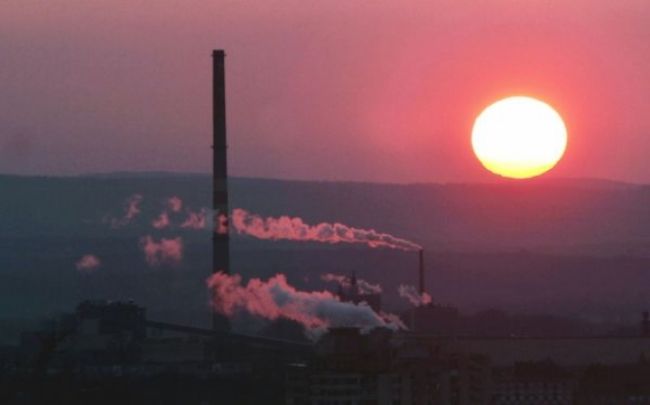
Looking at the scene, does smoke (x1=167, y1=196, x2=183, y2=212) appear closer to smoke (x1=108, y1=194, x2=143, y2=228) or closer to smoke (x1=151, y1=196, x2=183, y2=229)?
smoke (x1=151, y1=196, x2=183, y2=229)

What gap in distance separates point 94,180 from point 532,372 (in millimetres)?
57047

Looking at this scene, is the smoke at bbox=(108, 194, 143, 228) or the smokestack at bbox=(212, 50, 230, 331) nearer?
the smokestack at bbox=(212, 50, 230, 331)

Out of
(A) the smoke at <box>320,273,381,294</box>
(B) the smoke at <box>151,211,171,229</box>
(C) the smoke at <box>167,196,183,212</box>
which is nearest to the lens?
(A) the smoke at <box>320,273,381,294</box>

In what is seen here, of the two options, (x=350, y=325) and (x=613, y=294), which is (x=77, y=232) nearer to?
(x=613, y=294)

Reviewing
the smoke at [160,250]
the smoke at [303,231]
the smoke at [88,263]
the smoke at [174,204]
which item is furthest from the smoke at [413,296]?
the smoke at [88,263]

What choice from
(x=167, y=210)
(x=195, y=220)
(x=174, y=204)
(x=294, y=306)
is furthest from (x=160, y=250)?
(x=294, y=306)

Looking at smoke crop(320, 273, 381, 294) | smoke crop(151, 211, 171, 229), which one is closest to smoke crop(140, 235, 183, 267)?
smoke crop(151, 211, 171, 229)

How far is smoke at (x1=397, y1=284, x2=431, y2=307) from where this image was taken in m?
66.7

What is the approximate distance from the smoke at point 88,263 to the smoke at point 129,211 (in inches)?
67.3

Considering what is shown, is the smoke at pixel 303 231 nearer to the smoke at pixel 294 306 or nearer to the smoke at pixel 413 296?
the smoke at pixel 413 296

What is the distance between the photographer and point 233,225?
63.0m

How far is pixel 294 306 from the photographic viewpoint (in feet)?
176

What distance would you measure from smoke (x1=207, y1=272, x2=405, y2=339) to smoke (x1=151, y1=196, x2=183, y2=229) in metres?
27.6

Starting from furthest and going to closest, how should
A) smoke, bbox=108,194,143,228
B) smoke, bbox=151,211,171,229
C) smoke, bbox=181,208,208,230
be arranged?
smoke, bbox=108,194,143,228 < smoke, bbox=151,211,171,229 < smoke, bbox=181,208,208,230
